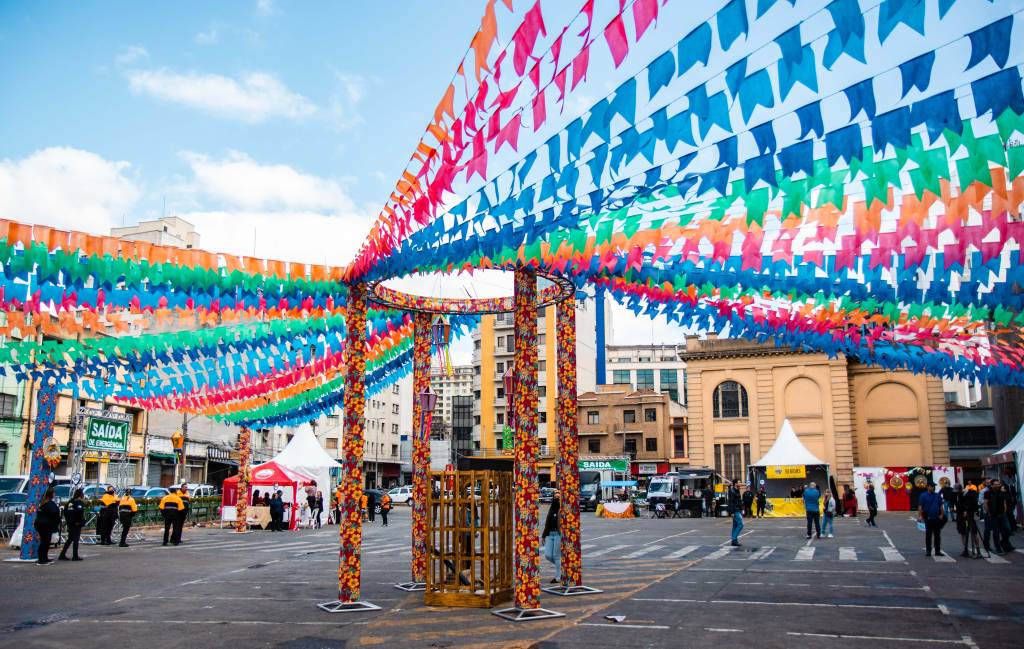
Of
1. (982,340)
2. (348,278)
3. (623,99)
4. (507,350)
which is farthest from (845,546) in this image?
(507,350)

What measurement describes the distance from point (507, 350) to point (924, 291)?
55277 millimetres

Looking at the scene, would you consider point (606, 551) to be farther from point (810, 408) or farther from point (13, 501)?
point (810, 408)

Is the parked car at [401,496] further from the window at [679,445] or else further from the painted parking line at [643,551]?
the painted parking line at [643,551]

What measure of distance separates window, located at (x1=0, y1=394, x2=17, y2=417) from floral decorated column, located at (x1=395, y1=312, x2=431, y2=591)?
109 ft

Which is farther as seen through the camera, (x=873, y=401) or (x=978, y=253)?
(x=873, y=401)

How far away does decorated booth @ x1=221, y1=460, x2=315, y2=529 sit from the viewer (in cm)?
2991

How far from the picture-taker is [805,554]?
18.0 metres

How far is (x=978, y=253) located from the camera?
9.48 m

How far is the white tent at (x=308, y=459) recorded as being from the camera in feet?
102

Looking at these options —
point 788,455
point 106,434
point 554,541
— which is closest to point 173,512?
point 106,434

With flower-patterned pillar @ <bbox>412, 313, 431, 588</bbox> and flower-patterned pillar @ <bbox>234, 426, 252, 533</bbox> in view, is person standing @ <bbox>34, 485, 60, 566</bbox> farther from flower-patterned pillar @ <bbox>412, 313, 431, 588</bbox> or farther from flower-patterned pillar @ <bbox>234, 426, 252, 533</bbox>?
flower-patterned pillar @ <bbox>234, 426, 252, 533</bbox>

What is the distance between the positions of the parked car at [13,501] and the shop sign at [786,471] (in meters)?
30.6

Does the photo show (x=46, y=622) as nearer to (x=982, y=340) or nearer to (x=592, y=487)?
(x=982, y=340)

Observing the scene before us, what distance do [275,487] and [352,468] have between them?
21096mm
